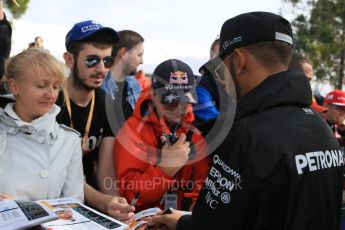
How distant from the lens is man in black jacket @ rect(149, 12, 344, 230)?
179 centimetres

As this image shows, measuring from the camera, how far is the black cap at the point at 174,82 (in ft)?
10.6

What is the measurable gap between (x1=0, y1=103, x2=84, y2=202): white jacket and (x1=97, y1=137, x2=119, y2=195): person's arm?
371 millimetres

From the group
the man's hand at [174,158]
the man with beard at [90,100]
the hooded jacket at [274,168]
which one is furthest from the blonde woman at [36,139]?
the hooded jacket at [274,168]

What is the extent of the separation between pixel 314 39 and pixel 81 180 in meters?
29.0

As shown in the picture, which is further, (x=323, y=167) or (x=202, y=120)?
(x=202, y=120)

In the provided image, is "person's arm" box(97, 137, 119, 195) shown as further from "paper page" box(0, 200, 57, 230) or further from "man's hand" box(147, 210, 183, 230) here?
"paper page" box(0, 200, 57, 230)

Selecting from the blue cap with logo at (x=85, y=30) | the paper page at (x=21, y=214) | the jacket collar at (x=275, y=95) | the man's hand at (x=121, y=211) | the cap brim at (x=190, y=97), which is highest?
the blue cap with logo at (x=85, y=30)

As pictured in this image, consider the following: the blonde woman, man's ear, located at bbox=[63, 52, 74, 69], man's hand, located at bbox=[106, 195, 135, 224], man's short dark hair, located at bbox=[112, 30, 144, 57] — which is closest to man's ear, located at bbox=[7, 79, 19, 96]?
the blonde woman

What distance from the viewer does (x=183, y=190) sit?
3201mm

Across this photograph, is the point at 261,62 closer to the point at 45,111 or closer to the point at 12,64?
the point at 45,111

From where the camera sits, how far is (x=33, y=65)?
9.42 ft

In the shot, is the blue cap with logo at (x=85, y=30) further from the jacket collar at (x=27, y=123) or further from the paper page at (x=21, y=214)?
the paper page at (x=21, y=214)

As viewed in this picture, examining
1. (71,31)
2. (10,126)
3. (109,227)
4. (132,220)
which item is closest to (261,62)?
(109,227)

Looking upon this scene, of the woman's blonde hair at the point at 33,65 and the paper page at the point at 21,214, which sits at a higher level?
the woman's blonde hair at the point at 33,65
